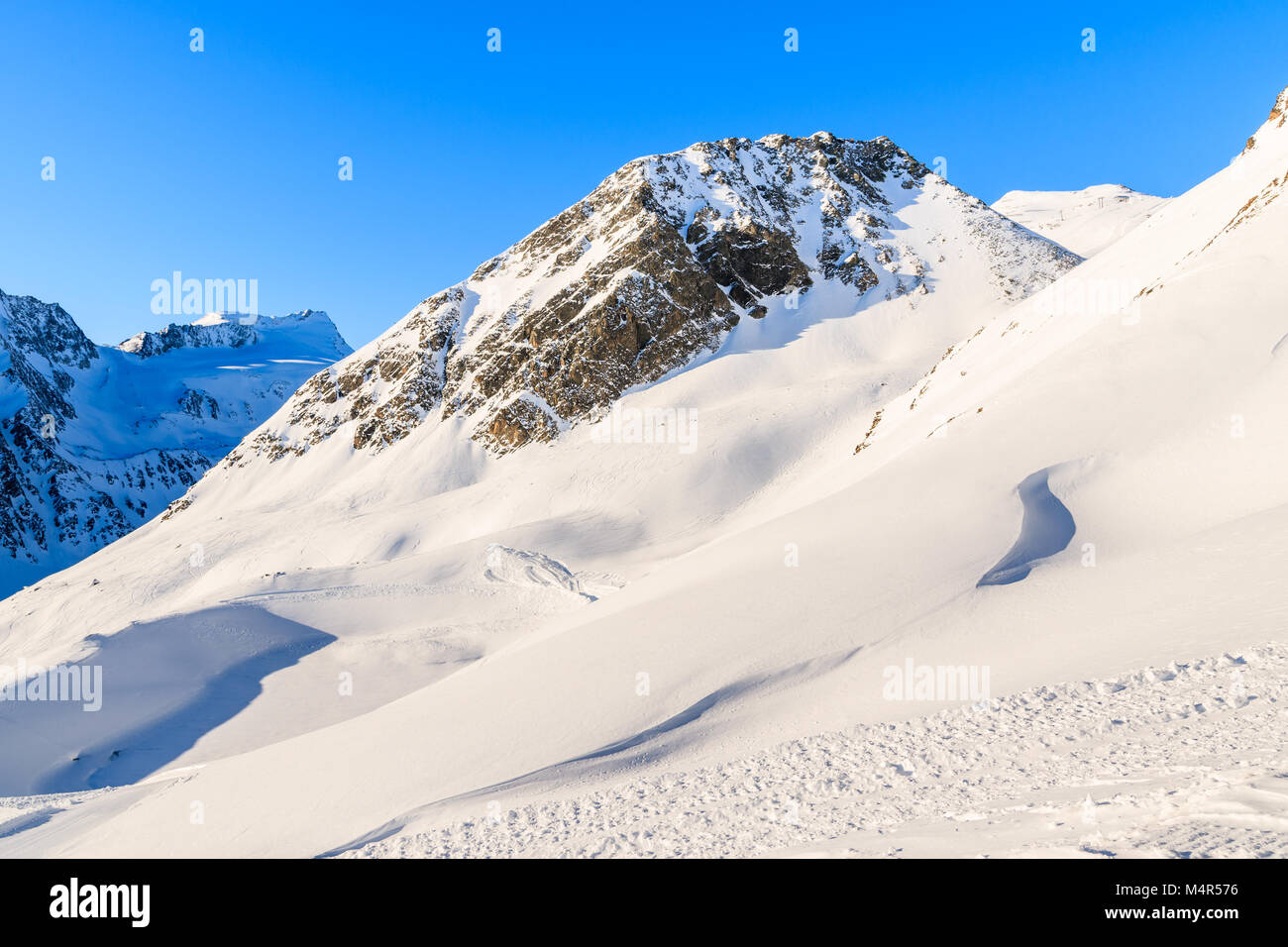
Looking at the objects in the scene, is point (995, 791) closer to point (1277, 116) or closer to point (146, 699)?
point (146, 699)

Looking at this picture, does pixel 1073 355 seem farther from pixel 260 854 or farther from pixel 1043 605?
pixel 260 854

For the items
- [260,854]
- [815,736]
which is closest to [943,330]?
[815,736]

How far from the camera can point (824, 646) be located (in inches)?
468

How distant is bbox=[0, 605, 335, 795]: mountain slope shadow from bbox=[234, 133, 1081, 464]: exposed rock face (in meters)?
32.6

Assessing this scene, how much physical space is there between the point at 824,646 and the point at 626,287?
5688cm

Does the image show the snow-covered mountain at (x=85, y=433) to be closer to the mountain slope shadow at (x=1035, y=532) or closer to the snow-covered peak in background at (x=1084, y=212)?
the mountain slope shadow at (x=1035, y=532)

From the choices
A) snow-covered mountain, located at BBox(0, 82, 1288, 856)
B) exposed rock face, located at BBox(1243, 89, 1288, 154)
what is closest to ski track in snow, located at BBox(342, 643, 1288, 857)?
snow-covered mountain, located at BBox(0, 82, 1288, 856)

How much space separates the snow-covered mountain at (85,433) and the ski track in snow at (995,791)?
479 feet

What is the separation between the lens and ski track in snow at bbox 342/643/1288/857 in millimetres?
5652

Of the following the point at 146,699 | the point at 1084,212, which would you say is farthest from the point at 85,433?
the point at 1084,212

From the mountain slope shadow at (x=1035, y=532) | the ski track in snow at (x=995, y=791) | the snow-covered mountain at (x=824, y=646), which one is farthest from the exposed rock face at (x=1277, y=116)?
the ski track in snow at (x=995, y=791)

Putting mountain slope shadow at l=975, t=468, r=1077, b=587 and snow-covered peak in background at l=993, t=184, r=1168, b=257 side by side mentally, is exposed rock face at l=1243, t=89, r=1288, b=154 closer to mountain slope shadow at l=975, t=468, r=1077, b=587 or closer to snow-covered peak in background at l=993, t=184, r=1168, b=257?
mountain slope shadow at l=975, t=468, r=1077, b=587

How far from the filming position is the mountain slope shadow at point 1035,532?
1288cm

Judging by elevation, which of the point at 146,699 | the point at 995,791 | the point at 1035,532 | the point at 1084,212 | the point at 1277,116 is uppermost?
the point at 1084,212
